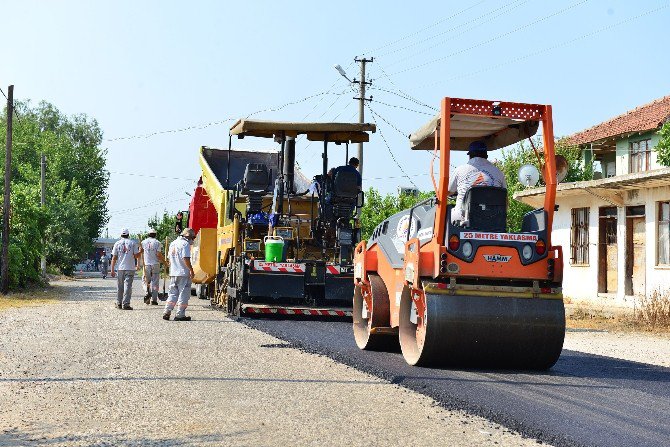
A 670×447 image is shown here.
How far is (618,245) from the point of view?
2345cm

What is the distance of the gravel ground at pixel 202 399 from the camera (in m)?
6.04

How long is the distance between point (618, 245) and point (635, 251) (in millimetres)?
545

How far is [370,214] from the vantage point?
4472cm

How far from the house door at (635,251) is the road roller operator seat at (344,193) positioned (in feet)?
30.4

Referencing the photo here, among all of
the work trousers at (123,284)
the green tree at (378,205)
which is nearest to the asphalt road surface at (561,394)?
the work trousers at (123,284)

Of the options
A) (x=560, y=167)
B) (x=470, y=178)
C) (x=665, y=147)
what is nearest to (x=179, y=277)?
→ (x=470, y=178)

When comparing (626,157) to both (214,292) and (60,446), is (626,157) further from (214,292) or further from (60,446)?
(60,446)

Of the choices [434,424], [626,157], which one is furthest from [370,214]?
[434,424]

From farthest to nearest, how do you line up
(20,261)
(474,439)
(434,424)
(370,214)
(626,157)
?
(370,214)
(626,157)
(20,261)
(434,424)
(474,439)

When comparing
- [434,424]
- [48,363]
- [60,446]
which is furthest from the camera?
[48,363]

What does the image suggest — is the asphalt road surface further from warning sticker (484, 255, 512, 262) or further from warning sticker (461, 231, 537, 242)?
warning sticker (461, 231, 537, 242)

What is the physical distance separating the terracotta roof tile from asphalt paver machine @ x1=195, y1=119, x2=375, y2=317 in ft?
64.4

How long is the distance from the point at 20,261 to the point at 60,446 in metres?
21.4

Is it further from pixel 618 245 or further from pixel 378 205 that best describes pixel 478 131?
pixel 378 205
